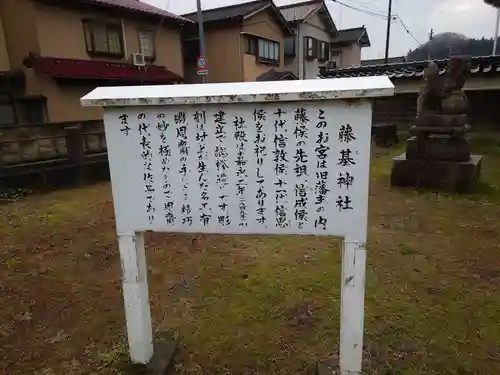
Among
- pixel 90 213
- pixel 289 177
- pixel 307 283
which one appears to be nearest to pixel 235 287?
pixel 307 283

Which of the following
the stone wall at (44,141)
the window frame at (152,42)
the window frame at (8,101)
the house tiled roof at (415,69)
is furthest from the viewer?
the window frame at (152,42)

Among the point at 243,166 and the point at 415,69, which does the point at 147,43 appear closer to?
the point at 415,69

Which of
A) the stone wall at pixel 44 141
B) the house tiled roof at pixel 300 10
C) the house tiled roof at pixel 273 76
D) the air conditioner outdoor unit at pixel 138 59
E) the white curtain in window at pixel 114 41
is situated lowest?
the stone wall at pixel 44 141

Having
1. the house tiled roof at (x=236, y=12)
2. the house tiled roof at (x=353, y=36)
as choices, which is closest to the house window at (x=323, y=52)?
the house tiled roof at (x=353, y=36)

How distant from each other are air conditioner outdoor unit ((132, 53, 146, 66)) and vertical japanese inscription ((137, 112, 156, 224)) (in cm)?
1431

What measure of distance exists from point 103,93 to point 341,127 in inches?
62.6

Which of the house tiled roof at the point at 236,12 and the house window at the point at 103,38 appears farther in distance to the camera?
the house tiled roof at the point at 236,12

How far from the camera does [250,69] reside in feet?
65.5

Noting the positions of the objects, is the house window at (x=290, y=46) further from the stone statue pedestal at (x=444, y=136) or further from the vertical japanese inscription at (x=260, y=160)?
the vertical japanese inscription at (x=260, y=160)

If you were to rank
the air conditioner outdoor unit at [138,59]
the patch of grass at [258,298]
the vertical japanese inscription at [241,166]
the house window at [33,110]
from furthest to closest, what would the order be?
the air conditioner outdoor unit at [138,59] < the house window at [33,110] < the patch of grass at [258,298] < the vertical japanese inscription at [241,166]

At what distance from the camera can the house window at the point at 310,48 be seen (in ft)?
87.0

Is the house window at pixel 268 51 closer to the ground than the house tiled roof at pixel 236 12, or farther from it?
closer to the ground

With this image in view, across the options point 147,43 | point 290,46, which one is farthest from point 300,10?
point 147,43

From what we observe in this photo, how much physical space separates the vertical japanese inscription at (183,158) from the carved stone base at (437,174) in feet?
19.9
